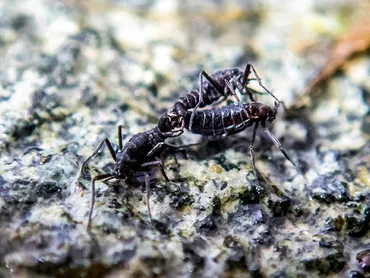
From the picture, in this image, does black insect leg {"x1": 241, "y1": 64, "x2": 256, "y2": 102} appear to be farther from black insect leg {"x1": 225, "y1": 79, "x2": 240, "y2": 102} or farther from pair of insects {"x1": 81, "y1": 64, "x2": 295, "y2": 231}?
black insect leg {"x1": 225, "y1": 79, "x2": 240, "y2": 102}

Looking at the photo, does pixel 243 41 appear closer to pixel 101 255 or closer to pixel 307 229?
pixel 307 229

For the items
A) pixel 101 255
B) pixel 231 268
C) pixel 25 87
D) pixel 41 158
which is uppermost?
pixel 25 87

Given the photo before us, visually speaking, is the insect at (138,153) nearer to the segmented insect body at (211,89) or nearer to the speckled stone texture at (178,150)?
the speckled stone texture at (178,150)

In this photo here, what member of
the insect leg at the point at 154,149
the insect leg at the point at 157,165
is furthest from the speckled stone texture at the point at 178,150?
the insect leg at the point at 154,149

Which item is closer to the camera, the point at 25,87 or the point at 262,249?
the point at 262,249

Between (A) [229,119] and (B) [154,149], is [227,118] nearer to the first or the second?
(A) [229,119]

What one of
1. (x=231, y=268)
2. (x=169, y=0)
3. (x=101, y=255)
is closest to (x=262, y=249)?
(x=231, y=268)

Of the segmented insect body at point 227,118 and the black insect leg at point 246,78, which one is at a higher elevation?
the black insect leg at point 246,78

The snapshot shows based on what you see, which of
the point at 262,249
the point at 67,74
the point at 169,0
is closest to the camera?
the point at 262,249
